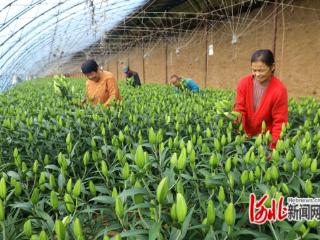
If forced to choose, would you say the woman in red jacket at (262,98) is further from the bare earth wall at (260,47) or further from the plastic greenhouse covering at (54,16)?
the bare earth wall at (260,47)

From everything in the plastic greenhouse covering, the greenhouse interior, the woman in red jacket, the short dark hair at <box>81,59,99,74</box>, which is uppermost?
the plastic greenhouse covering

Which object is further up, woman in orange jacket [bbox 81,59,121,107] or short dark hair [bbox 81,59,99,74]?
short dark hair [bbox 81,59,99,74]

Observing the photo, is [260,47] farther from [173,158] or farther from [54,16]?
[173,158]

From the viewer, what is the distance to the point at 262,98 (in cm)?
272

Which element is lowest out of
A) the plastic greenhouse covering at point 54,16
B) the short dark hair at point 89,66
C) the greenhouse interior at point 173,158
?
the greenhouse interior at point 173,158

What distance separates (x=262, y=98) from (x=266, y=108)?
9 cm

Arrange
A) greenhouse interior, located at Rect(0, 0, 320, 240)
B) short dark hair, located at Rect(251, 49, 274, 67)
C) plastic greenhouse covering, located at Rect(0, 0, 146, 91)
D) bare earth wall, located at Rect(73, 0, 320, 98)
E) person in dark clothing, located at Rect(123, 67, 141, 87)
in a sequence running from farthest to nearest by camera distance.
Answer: plastic greenhouse covering, located at Rect(0, 0, 146, 91)
person in dark clothing, located at Rect(123, 67, 141, 87)
bare earth wall, located at Rect(73, 0, 320, 98)
short dark hair, located at Rect(251, 49, 274, 67)
greenhouse interior, located at Rect(0, 0, 320, 240)

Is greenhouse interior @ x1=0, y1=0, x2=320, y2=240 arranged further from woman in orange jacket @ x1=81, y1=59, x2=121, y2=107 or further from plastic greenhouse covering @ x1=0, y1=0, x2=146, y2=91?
plastic greenhouse covering @ x1=0, y1=0, x2=146, y2=91

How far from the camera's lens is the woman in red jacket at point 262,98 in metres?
2.56

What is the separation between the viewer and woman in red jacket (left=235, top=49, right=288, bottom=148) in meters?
2.56

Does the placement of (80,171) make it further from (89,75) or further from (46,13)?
(46,13)

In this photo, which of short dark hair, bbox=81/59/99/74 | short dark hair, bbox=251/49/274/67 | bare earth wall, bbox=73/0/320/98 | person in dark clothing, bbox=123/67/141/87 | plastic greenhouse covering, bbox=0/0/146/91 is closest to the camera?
short dark hair, bbox=251/49/274/67

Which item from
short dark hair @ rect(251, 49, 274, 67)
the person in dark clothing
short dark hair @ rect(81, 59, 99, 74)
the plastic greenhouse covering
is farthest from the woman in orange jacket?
the person in dark clothing

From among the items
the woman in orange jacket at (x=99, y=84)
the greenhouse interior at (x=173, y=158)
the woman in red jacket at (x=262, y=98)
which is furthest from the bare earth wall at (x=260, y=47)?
the woman in red jacket at (x=262, y=98)
